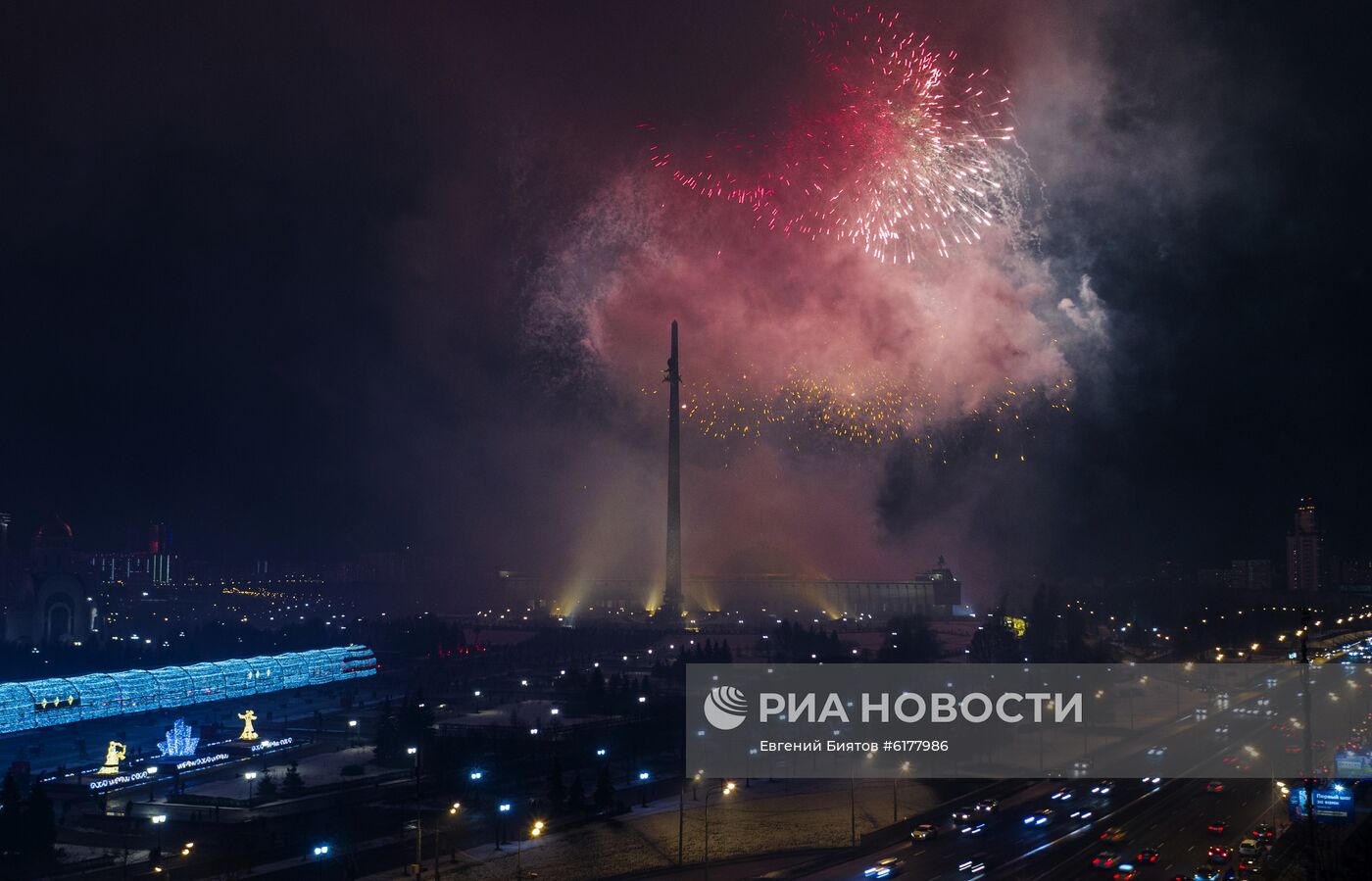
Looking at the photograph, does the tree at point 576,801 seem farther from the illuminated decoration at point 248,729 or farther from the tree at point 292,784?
the illuminated decoration at point 248,729

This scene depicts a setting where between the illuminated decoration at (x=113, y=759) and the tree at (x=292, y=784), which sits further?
the illuminated decoration at (x=113, y=759)

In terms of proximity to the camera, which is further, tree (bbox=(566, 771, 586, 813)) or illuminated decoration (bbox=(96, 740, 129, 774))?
illuminated decoration (bbox=(96, 740, 129, 774))

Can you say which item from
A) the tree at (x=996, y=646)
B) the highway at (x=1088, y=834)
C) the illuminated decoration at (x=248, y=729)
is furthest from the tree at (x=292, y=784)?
the tree at (x=996, y=646)

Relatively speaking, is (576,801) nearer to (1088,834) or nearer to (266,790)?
(266,790)

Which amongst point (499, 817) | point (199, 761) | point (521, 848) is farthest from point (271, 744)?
point (521, 848)

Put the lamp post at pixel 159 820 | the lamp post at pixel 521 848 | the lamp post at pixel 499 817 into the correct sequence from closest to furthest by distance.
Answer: the lamp post at pixel 521 848 → the lamp post at pixel 499 817 → the lamp post at pixel 159 820

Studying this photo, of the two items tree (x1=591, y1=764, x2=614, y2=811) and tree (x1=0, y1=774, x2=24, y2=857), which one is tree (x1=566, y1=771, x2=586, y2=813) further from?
tree (x1=0, y1=774, x2=24, y2=857)

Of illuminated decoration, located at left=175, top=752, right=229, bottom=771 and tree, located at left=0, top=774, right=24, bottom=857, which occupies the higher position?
tree, located at left=0, top=774, right=24, bottom=857

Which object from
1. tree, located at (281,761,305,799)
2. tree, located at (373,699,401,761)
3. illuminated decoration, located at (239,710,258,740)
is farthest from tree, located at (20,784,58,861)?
illuminated decoration, located at (239,710,258,740)
